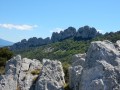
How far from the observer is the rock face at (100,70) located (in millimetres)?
23492

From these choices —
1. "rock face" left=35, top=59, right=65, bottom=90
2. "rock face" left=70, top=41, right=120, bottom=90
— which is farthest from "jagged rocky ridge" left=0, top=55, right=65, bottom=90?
"rock face" left=70, top=41, right=120, bottom=90

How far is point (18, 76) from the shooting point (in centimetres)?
3038

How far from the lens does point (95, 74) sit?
24266 millimetres

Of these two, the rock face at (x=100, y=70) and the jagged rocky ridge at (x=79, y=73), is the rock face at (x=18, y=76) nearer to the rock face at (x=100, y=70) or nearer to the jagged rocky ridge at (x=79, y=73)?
the jagged rocky ridge at (x=79, y=73)

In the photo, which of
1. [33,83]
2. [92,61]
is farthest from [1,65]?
[92,61]

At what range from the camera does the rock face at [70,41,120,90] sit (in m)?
23.5

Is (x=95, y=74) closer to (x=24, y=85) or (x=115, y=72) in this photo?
(x=115, y=72)

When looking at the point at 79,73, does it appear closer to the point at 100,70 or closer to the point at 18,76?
the point at 100,70

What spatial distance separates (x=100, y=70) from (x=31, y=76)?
318 inches

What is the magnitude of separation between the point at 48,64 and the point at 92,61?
4.66 m

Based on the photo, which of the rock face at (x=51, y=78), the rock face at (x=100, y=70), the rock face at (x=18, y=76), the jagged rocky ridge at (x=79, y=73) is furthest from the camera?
the rock face at (x=18, y=76)

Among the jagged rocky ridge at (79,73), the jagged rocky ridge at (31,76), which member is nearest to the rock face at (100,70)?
the jagged rocky ridge at (79,73)

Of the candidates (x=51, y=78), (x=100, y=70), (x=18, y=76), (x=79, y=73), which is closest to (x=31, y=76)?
Result: (x=18, y=76)

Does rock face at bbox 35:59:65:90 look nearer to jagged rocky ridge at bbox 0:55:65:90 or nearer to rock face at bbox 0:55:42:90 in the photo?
jagged rocky ridge at bbox 0:55:65:90
